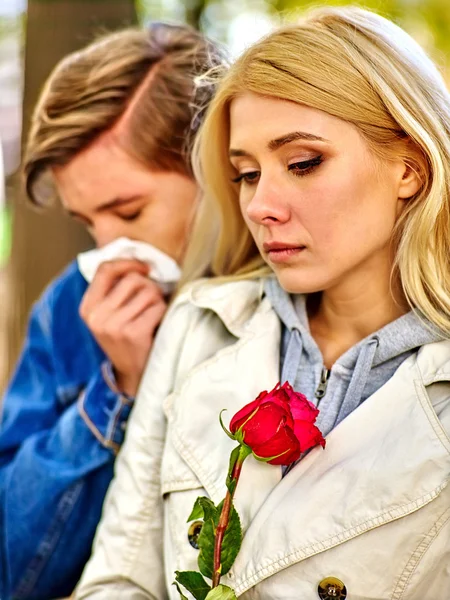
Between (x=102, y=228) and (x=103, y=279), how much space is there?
19cm

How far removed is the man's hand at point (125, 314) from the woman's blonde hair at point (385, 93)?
77 cm

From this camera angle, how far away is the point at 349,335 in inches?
89.4

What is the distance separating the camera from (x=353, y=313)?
2.25 m

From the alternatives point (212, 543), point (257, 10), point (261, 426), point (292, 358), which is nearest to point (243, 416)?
point (261, 426)

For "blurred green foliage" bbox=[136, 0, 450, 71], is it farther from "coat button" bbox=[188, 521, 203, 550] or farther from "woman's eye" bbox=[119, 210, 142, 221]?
"coat button" bbox=[188, 521, 203, 550]

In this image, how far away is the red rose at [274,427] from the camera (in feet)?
5.37

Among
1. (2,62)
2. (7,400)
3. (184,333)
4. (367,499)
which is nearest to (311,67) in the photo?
(184,333)

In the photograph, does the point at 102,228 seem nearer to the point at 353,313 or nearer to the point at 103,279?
the point at 103,279

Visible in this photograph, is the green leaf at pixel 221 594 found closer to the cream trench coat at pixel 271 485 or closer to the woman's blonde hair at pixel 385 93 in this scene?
the cream trench coat at pixel 271 485

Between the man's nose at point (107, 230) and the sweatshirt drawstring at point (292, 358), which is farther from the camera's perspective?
the man's nose at point (107, 230)

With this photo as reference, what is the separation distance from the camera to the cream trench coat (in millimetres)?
1892

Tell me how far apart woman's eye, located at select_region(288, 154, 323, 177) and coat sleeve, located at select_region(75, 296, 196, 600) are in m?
0.62

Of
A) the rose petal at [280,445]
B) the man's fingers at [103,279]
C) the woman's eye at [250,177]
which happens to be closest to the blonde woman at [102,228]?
the man's fingers at [103,279]

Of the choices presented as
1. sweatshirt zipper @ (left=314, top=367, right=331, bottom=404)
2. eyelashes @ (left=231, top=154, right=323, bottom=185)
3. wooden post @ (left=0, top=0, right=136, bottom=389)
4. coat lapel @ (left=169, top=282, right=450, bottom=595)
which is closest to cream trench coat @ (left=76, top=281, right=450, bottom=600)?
coat lapel @ (left=169, top=282, right=450, bottom=595)
